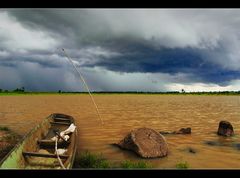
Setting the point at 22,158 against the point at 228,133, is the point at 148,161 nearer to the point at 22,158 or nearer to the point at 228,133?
the point at 22,158

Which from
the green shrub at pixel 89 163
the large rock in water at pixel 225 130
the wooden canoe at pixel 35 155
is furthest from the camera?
the large rock in water at pixel 225 130

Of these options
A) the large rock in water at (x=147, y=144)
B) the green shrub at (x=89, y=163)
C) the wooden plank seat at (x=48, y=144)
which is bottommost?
the green shrub at (x=89, y=163)

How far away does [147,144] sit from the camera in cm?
924

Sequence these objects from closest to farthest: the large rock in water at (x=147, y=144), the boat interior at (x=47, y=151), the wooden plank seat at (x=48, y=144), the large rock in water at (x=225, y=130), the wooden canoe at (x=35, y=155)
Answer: the wooden canoe at (x=35, y=155), the boat interior at (x=47, y=151), the large rock in water at (x=147, y=144), the wooden plank seat at (x=48, y=144), the large rock in water at (x=225, y=130)

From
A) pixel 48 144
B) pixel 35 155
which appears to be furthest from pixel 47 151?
pixel 35 155

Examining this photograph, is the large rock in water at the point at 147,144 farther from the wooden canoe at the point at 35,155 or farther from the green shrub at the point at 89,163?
the wooden canoe at the point at 35,155

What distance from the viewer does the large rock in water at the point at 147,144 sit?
903 centimetres

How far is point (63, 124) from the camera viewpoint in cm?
1548

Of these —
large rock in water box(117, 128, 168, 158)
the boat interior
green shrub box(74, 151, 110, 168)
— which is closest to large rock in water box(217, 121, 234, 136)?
large rock in water box(117, 128, 168, 158)

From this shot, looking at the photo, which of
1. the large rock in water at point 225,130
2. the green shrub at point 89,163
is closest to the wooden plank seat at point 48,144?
the green shrub at point 89,163

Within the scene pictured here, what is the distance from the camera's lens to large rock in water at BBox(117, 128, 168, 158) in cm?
903

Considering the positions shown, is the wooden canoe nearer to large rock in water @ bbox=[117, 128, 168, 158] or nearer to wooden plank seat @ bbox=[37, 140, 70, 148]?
wooden plank seat @ bbox=[37, 140, 70, 148]
